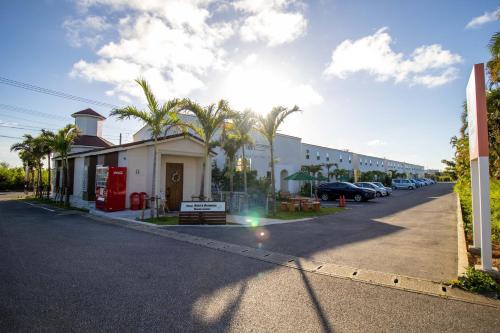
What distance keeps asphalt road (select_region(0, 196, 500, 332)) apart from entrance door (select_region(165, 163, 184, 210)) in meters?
9.20

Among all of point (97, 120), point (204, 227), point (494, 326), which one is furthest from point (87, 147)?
point (494, 326)

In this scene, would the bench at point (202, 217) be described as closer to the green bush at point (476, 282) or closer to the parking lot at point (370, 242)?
the parking lot at point (370, 242)

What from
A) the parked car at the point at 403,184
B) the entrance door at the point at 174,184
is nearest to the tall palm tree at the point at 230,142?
the entrance door at the point at 174,184

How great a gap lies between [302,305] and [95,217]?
12053 millimetres

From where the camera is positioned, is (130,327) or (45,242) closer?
(130,327)

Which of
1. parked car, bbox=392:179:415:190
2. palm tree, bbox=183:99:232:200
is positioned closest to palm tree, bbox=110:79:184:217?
palm tree, bbox=183:99:232:200

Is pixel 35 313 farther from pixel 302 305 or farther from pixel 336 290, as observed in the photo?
pixel 336 290

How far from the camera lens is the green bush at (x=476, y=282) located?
4.48 metres

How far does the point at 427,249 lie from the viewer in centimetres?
729

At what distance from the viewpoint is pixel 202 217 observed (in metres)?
11.2

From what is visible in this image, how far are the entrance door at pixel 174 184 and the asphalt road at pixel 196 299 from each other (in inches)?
362

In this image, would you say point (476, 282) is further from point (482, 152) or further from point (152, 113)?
point (152, 113)

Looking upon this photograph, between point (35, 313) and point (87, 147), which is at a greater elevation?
point (87, 147)

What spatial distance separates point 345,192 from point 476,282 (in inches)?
806
